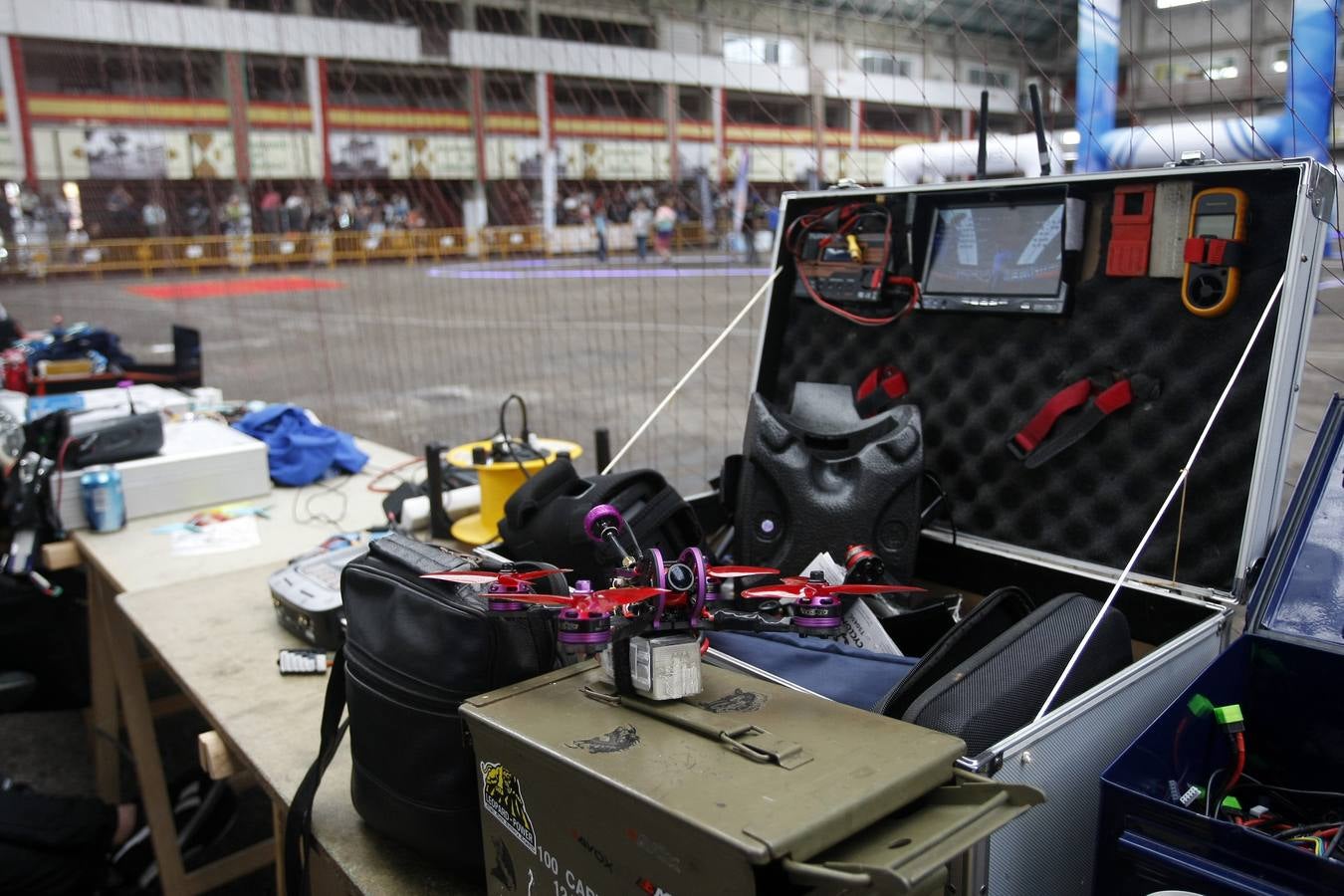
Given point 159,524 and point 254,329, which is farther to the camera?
point 254,329

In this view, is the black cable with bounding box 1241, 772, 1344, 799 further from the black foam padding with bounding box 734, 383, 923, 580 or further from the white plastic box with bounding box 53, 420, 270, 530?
the white plastic box with bounding box 53, 420, 270, 530

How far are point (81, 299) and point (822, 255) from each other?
48.9 feet

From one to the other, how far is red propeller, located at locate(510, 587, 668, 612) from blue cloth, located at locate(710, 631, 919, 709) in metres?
0.32

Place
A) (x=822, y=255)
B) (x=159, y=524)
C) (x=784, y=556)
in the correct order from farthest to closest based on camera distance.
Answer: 1. (x=159, y=524)
2. (x=822, y=255)
3. (x=784, y=556)

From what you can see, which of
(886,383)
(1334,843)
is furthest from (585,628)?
(886,383)

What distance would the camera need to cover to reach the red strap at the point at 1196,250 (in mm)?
1567

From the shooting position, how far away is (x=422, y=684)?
1.11 m

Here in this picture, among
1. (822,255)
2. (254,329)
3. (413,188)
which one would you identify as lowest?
(254,329)

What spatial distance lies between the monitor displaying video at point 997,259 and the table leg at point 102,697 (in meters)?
2.12

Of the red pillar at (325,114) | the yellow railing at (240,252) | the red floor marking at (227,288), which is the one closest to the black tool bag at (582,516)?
the yellow railing at (240,252)

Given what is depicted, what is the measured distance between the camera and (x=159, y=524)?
2561mm

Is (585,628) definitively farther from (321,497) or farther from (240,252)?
(240,252)

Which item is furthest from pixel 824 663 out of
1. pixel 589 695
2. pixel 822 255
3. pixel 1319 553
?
pixel 822 255

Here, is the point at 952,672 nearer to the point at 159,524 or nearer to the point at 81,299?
the point at 159,524
